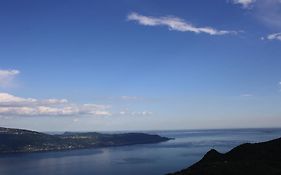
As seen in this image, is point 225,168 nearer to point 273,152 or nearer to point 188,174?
point 188,174

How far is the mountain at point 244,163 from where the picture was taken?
147 metres

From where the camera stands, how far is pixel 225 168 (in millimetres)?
148875

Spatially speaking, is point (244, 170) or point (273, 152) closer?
point (244, 170)

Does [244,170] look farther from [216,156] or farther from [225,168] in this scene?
[216,156]

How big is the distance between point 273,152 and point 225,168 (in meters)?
55.2

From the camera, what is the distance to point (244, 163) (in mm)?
160500

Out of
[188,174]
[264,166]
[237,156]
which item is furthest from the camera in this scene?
[237,156]

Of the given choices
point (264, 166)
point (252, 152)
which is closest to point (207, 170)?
point (264, 166)

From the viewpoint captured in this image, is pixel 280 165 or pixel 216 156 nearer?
pixel 280 165

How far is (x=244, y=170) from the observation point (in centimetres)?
14938

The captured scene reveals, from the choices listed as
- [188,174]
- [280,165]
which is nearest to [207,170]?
[188,174]

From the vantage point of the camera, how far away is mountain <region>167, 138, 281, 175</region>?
481 feet

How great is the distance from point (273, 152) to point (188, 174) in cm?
6844

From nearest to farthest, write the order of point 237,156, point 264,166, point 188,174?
point 188,174 → point 264,166 → point 237,156
